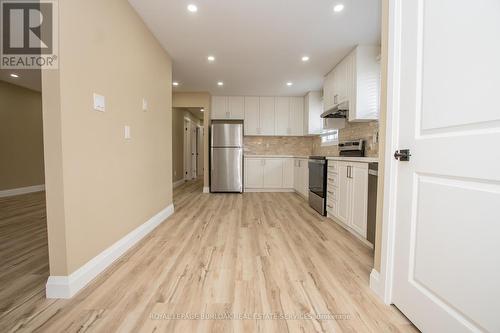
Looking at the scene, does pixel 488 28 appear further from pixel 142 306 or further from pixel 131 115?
pixel 131 115

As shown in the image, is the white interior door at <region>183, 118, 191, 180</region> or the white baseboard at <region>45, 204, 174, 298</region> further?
the white interior door at <region>183, 118, 191, 180</region>

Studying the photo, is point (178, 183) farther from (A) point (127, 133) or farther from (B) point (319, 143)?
(A) point (127, 133)

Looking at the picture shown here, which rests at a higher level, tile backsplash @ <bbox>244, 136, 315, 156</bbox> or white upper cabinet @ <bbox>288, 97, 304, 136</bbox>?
white upper cabinet @ <bbox>288, 97, 304, 136</bbox>

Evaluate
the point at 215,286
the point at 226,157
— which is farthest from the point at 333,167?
the point at 226,157

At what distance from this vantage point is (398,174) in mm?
1289

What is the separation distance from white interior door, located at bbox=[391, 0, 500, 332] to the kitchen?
90 centimetres

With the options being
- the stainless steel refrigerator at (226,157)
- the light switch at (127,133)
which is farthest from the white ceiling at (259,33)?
the stainless steel refrigerator at (226,157)

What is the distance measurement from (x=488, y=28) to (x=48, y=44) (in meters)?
2.17

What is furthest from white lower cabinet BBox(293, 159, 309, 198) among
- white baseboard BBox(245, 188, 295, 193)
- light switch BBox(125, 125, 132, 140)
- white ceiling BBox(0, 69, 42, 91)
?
white ceiling BBox(0, 69, 42, 91)

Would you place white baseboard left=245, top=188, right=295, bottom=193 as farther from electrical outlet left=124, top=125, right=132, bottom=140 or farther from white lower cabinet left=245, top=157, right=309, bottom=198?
electrical outlet left=124, top=125, right=132, bottom=140

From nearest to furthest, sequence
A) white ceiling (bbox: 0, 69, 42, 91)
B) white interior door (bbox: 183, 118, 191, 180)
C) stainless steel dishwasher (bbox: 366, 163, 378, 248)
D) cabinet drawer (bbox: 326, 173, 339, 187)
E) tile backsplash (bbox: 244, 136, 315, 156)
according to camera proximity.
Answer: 1. stainless steel dishwasher (bbox: 366, 163, 378, 248)
2. cabinet drawer (bbox: 326, 173, 339, 187)
3. white ceiling (bbox: 0, 69, 42, 91)
4. tile backsplash (bbox: 244, 136, 315, 156)
5. white interior door (bbox: 183, 118, 191, 180)

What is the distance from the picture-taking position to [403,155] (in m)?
1.22

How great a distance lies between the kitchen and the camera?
2.52m

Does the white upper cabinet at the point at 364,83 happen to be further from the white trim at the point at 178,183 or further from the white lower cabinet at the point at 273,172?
the white trim at the point at 178,183
